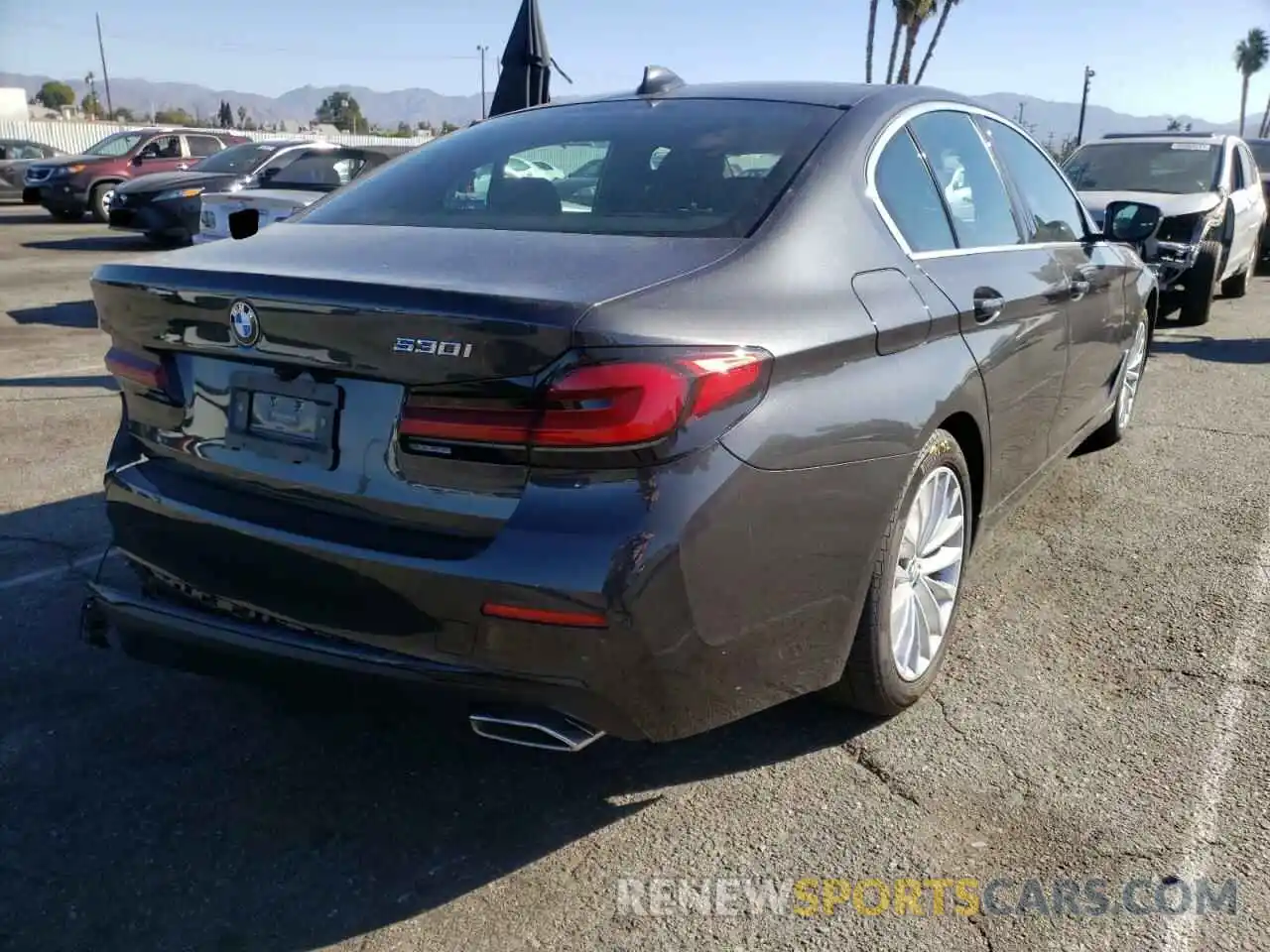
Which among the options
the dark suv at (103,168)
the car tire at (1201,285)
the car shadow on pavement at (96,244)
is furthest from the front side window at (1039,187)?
the dark suv at (103,168)

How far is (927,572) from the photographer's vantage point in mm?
3066

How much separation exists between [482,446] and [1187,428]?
17.5ft

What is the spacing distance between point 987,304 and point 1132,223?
6.67 ft

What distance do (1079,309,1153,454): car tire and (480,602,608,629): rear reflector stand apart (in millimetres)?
3934

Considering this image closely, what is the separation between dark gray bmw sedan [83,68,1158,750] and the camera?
2.06m

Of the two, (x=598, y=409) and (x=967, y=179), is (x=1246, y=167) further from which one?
(x=598, y=409)

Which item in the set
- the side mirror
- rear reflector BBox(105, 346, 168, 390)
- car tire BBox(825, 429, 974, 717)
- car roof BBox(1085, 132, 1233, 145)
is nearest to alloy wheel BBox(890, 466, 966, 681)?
car tire BBox(825, 429, 974, 717)

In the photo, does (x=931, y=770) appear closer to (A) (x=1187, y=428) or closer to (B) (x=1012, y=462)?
(B) (x=1012, y=462)

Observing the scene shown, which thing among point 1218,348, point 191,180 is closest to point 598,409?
point 1218,348

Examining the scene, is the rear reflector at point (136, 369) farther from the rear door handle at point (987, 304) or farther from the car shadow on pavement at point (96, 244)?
the car shadow on pavement at point (96, 244)

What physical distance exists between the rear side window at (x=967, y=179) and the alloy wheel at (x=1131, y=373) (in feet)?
6.17

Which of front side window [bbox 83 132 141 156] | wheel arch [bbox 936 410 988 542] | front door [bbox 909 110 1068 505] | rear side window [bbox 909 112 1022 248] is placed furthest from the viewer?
front side window [bbox 83 132 141 156]

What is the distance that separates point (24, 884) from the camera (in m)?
2.36

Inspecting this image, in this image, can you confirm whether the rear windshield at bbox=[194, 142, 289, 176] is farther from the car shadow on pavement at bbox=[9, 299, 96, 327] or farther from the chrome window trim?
the chrome window trim
